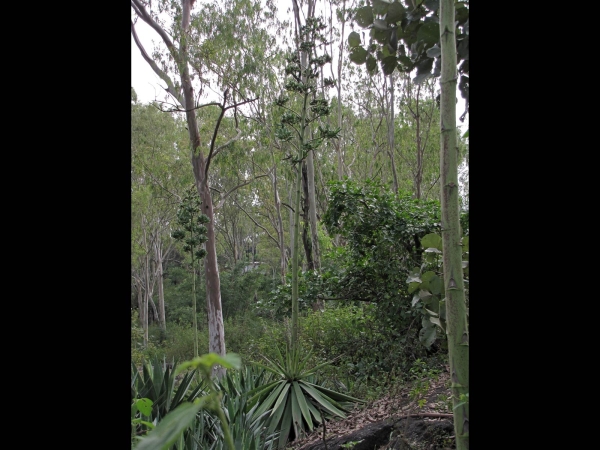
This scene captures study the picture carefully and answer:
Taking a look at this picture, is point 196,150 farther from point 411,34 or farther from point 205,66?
point 411,34

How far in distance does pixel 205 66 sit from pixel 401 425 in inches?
450

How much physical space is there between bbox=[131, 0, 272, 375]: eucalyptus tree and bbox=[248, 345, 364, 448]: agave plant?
6753 millimetres

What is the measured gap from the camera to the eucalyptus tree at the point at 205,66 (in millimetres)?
11586

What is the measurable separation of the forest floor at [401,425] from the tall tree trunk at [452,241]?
1584mm

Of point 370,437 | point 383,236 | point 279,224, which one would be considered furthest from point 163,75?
→ point 370,437

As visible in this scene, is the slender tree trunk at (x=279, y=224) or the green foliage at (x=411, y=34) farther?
the slender tree trunk at (x=279, y=224)

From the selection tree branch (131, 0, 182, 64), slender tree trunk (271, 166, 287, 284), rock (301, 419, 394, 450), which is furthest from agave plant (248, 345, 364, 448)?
slender tree trunk (271, 166, 287, 284)

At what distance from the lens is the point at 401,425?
9.36 feet

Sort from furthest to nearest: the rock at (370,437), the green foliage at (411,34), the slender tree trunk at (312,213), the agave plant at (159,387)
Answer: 1. the slender tree trunk at (312,213)
2. the agave plant at (159,387)
3. the rock at (370,437)
4. the green foliage at (411,34)

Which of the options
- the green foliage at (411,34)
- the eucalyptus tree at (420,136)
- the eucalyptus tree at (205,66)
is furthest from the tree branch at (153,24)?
the green foliage at (411,34)

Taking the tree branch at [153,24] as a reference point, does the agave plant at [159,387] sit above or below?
below

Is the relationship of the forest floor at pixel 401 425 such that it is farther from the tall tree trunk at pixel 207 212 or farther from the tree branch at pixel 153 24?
the tree branch at pixel 153 24
